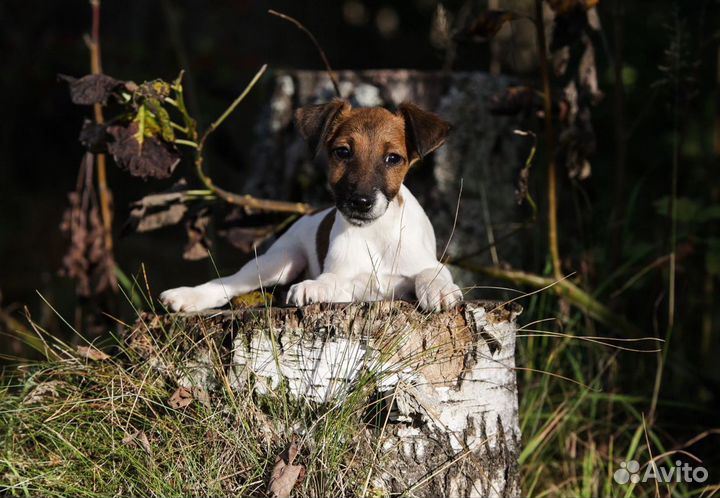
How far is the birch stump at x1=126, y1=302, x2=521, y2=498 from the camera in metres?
3.14

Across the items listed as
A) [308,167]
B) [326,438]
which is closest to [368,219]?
[326,438]

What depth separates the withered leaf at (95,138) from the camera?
408 cm

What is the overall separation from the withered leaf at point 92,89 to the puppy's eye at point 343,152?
1.12m

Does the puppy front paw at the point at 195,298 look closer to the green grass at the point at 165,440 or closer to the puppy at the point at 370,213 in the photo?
the puppy at the point at 370,213

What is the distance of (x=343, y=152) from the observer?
360cm

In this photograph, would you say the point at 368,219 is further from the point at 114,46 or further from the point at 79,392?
the point at 114,46

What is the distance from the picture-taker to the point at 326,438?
3.02m

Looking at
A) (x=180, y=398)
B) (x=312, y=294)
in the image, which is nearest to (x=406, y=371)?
(x=312, y=294)

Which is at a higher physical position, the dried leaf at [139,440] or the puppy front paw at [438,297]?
the puppy front paw at [438,297]

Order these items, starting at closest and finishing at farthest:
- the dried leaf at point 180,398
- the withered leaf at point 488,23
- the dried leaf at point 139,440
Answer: the dried leaf at point 139,440 → the dried leaf at point 180,398 → the withered leaf at point 488,23

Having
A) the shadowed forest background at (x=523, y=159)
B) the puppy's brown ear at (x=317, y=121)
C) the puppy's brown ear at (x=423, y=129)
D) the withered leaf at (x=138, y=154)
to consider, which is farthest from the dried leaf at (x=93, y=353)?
the puppy's brown ear at (x=423, y=129)

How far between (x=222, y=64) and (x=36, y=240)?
3.20 metres

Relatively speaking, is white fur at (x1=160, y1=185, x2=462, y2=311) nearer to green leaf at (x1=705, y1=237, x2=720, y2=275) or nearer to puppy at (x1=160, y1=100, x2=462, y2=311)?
Result: puppy at (x1=160, y1=100, x2=462, y2=311)

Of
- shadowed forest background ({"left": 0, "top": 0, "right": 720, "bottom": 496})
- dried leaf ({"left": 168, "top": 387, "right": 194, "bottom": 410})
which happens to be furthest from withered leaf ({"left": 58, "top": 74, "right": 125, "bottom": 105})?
dried leaf ({"left": 168, "top": 387, "right": 194, "bottom": 410})
